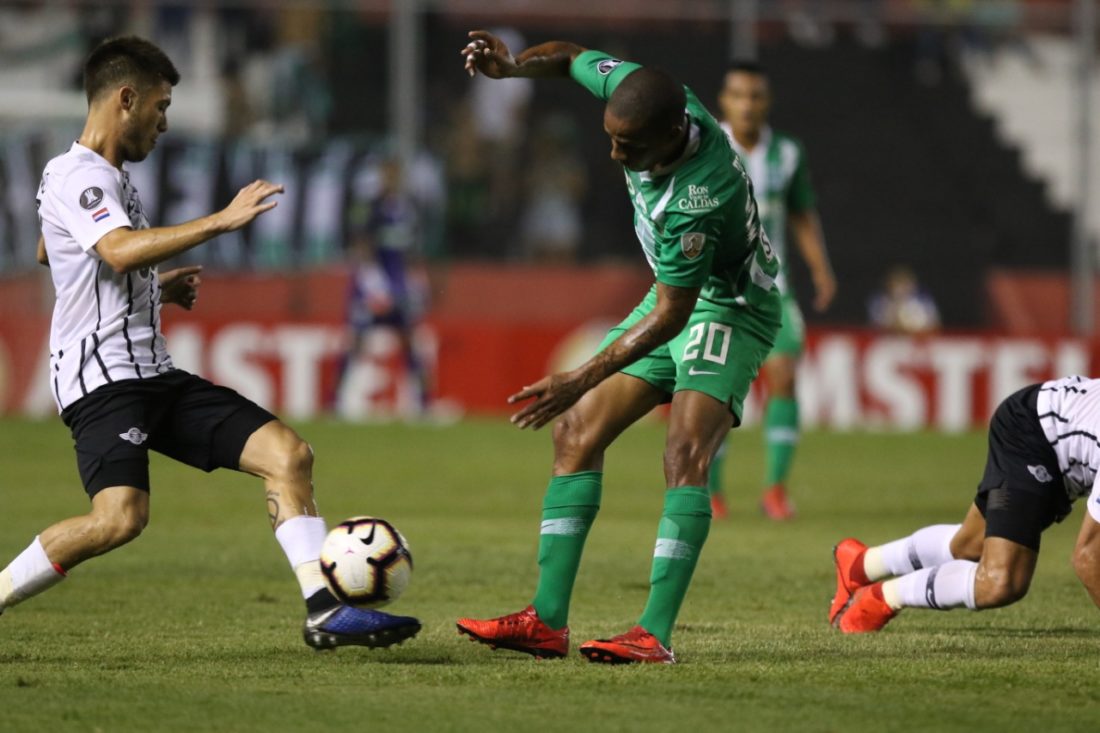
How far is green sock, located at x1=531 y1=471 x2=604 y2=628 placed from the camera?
19.6ft

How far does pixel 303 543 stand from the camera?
5676mm

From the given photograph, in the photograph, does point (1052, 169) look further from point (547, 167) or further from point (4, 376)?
point (4, 376)

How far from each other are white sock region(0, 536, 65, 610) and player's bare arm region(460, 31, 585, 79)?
235cm

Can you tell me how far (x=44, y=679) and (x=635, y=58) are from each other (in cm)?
1839

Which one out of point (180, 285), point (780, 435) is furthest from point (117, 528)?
point (780, 435)

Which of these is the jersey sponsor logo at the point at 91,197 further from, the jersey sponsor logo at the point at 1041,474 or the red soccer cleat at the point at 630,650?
the jersey sponsor logo at the point at 1041,474

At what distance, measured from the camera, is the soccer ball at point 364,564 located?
5648mm

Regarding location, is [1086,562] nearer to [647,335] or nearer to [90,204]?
[647,335]

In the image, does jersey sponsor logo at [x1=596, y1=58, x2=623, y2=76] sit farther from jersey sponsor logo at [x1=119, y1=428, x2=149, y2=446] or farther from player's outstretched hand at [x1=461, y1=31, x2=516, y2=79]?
jersey sponsor logo at [x1=119, y1=428, x2=149, y2=446]

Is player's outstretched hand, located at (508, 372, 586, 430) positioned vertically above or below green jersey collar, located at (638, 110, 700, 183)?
below

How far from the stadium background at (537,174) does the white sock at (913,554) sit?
12.6 m

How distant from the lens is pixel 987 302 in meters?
22.0

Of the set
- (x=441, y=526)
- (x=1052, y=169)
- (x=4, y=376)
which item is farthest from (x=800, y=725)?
(x=1052, y=169)

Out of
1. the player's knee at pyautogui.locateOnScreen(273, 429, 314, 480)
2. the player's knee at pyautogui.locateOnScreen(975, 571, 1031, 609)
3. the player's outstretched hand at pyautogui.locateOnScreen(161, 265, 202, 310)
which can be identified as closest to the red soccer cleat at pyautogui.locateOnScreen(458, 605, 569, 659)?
the player's knee at pyautogui.locateOnScreen(273, 429, 314, 480)
